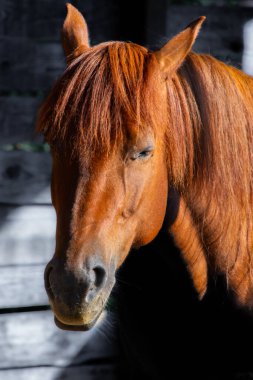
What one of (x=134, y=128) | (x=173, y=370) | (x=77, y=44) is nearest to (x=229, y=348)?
(x=173, y=370)

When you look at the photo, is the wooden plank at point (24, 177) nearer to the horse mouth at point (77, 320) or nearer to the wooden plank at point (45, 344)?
the wooden plank at point (45, 344)

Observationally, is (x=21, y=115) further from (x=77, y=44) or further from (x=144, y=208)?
(x=144, y=208)

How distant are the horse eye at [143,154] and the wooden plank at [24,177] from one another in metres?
1.35

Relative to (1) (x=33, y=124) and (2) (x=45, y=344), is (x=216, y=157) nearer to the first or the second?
(1) (x=33, y=124)

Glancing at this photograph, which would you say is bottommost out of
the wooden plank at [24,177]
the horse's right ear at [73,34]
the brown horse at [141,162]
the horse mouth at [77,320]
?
the wooden plank at [24,177]

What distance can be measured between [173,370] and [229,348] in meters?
0.20

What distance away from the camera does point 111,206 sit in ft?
6.23

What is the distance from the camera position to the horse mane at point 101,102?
1910 millimetres

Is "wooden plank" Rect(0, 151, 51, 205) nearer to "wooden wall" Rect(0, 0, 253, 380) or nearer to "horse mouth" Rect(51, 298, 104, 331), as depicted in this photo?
"wooden wall" Rect(0, 0, 253, 380)

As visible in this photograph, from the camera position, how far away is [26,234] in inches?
127

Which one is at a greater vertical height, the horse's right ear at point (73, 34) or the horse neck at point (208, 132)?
the horse's right ear at point (73, 34)

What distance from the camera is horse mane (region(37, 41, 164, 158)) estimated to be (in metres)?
1.91

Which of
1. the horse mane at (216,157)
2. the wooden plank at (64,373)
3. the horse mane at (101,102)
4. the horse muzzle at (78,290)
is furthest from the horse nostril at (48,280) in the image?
the wooden plank at (64,373)

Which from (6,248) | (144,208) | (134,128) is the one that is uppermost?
(134,128)
